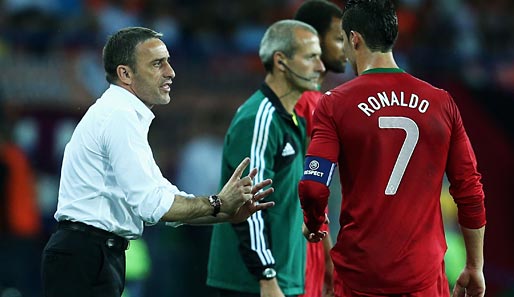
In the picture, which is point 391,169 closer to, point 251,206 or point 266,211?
point 251,206

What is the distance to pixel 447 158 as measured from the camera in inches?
208

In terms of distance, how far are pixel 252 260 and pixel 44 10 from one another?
23.4 feet

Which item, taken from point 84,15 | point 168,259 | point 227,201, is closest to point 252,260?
point 227,201

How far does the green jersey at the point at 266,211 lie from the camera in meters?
6.17

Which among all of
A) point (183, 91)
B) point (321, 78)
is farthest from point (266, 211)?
point (183, 91)

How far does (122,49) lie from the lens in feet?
18.0

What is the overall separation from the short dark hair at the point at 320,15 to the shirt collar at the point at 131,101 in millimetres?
2075

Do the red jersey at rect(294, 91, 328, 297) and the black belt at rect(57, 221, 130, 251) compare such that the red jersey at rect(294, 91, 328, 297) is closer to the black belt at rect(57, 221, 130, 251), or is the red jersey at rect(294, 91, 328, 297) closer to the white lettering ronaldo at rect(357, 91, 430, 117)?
the white lettering ronaldo at rect(357, 91, 430, 117)

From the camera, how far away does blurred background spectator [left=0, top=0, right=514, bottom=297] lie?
36.1 feet

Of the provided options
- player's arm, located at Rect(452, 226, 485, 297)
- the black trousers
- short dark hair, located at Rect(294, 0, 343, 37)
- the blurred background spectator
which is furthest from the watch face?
the blurred background spectator

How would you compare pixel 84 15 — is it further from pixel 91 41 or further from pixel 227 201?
pixel 227 201

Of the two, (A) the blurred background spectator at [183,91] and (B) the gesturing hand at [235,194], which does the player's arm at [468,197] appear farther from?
(A) the blurred background spectator at [183,91]

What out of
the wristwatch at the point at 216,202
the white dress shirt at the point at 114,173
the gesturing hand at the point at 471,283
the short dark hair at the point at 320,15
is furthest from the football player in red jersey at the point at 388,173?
the short dark hair at the point at 320,15

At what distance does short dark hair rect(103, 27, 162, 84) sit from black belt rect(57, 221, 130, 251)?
762 millimetres
